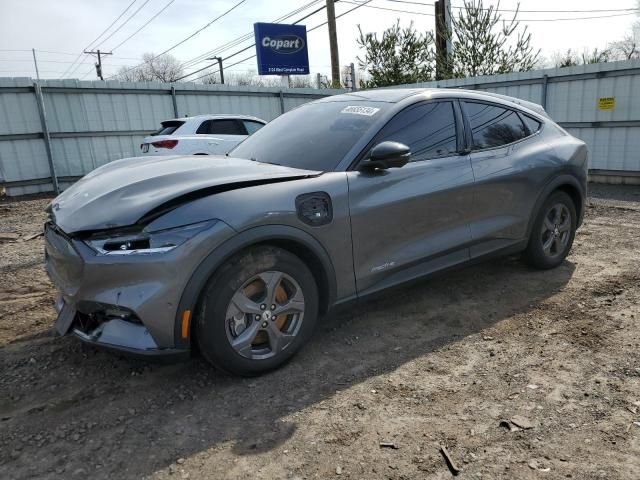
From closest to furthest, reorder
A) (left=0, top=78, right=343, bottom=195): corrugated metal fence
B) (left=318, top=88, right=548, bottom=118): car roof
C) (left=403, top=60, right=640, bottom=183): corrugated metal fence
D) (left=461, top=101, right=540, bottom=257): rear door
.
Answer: (left=318, top=88, right=548, bottom=118): car roof → (left=461, top=101, right=540, bottom=257): rear door → (left=403, top=60, right=640, bottom=183): corrugated metal fence → (left=0, top=78, right=343, bottom=195): corrugated metal fence

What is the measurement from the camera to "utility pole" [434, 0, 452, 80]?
58.8ft

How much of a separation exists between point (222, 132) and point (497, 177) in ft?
23.4

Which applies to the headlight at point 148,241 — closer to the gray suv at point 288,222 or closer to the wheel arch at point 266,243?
the gray suv at point 288,222

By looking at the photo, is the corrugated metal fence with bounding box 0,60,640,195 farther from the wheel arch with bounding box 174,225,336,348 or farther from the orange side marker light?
the orange side marker light

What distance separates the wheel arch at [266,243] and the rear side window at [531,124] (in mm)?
2587

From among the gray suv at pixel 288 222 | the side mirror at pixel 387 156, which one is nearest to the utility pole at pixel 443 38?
the gray suv at pixel 288 222

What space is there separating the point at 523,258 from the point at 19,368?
4.16m

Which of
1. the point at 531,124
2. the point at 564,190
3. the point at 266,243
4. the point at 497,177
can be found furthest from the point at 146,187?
the point at 564,190

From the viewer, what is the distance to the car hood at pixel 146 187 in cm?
259

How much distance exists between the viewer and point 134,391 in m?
2.83

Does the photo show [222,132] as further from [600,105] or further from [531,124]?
[600,105]

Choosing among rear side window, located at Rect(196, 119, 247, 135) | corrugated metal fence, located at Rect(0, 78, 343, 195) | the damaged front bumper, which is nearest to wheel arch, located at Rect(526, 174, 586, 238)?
the damaged front bumper

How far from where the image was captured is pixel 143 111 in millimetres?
12602

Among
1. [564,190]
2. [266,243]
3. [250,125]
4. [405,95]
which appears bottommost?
[564,190]
